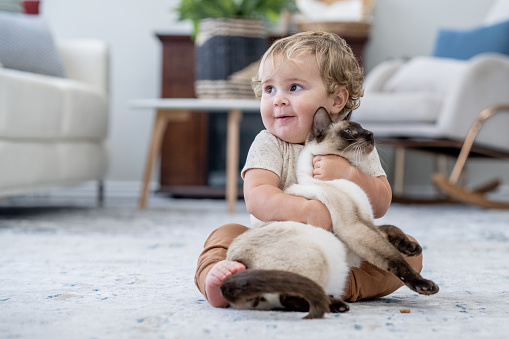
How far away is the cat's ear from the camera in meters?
1.08

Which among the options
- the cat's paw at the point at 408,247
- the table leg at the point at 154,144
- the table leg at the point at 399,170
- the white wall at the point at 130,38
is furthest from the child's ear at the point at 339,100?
the white wall at the point at 130,38

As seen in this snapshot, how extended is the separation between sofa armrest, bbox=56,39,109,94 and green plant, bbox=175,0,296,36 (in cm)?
56

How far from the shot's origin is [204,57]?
2.95m

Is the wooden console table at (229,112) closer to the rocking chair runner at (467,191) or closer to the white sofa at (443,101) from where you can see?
the white sofa at (443,101)

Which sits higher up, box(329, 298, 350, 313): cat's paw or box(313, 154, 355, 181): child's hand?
box(313, 154, 355, 181): child's hand

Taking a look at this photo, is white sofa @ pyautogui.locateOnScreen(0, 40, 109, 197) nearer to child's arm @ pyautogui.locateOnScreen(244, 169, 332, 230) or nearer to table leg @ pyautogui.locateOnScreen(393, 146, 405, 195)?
child's arm @ pyautogui.locateOnScreen(244, 169, 332, 230)

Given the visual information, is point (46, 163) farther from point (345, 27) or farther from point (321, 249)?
point (345, 27)

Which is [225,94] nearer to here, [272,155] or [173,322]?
[272,155]

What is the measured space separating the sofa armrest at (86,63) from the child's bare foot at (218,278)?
2.42 metres

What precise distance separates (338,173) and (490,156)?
96.0 inches

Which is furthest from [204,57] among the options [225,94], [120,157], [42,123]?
[120,157]

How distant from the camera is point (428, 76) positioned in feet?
10.8

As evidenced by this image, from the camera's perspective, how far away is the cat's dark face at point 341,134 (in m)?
1.07

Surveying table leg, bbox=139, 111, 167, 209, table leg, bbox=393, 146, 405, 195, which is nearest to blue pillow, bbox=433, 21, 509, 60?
table leg, bbox=393, 146, 405, 195
